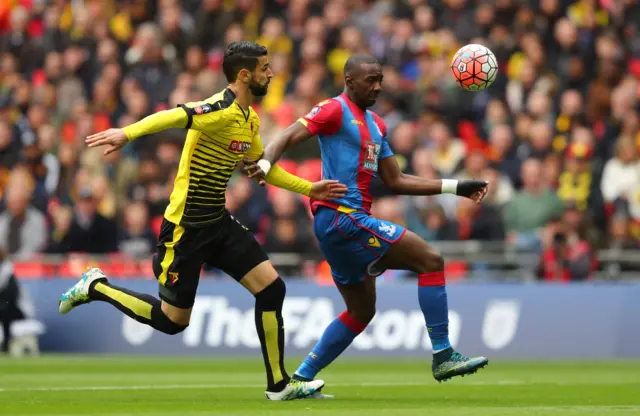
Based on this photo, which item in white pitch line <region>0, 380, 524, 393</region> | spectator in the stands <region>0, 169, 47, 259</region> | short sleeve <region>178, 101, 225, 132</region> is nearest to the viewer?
short sleeve <region>178, 101, 225, 132</region>

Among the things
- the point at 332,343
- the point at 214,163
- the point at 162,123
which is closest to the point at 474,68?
the point at 214,163

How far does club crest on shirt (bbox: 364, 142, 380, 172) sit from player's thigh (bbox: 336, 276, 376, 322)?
3.01ft

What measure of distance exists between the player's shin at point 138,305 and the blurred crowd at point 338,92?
762 cm

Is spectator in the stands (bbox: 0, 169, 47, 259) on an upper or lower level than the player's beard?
lower

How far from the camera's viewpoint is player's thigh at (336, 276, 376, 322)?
11055 millimetres

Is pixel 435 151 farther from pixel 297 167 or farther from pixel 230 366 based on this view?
pixel 230 366

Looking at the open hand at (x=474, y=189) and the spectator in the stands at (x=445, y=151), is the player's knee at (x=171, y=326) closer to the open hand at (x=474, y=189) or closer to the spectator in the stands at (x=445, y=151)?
the open hand at (x=474, y=189)

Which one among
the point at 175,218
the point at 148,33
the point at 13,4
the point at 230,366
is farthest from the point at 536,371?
the point at 13,4

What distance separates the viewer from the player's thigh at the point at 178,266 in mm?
10562

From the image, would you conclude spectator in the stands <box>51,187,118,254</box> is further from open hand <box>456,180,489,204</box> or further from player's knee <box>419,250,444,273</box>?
player's knee <box>419,250,444,273</box>

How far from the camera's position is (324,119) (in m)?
10.8

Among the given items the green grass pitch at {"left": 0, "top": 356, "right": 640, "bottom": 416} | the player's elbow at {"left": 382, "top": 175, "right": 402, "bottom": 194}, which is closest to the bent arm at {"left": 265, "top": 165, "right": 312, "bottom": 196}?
the player's elbow at {"left": 382, "top": 175, "right": 402, "bottom": 194}

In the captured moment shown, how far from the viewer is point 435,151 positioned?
19500 mm

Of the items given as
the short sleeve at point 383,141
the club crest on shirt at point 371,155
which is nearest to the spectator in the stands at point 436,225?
the short sleeve at point 383,141
